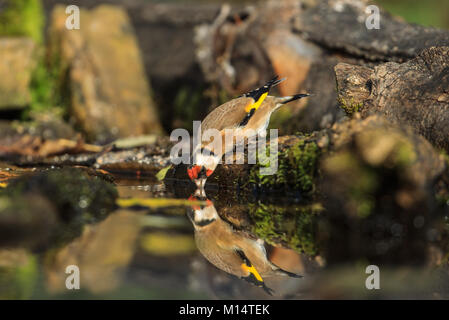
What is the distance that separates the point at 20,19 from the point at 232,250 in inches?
313

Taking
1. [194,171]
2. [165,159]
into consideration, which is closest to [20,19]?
[165,159]

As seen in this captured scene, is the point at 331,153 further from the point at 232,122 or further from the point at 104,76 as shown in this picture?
the point at 104,76

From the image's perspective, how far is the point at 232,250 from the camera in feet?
10.1

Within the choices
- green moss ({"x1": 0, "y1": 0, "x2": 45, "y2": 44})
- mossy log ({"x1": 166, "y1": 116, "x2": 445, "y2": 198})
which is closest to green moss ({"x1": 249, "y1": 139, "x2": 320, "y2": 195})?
mossy log ({"x1": 166, "y1": 116, "x2": 445, "y2": 198})

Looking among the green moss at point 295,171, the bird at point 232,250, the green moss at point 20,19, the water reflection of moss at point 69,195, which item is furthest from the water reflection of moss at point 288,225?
the green moss at point 20,19

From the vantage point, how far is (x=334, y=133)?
374cm

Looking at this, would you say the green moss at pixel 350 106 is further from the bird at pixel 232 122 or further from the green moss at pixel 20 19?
the green moss at pixel 20 19

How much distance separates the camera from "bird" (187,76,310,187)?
4957 mm

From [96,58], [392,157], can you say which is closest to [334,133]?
[392,157]

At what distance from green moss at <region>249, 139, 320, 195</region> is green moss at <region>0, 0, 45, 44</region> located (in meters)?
6.56

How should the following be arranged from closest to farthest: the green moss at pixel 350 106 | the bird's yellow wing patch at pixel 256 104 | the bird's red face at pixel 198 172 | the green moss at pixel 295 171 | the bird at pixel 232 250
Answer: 1. the bird at pixel 232 250
2. the green moss at pixel 295 171
3. the green moss at pixel 350 106
4. the bird's red face at pixel 198 172
5. the bird's yellow wing patch at pixel 256 104

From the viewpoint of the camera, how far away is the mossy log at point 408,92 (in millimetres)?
4191
